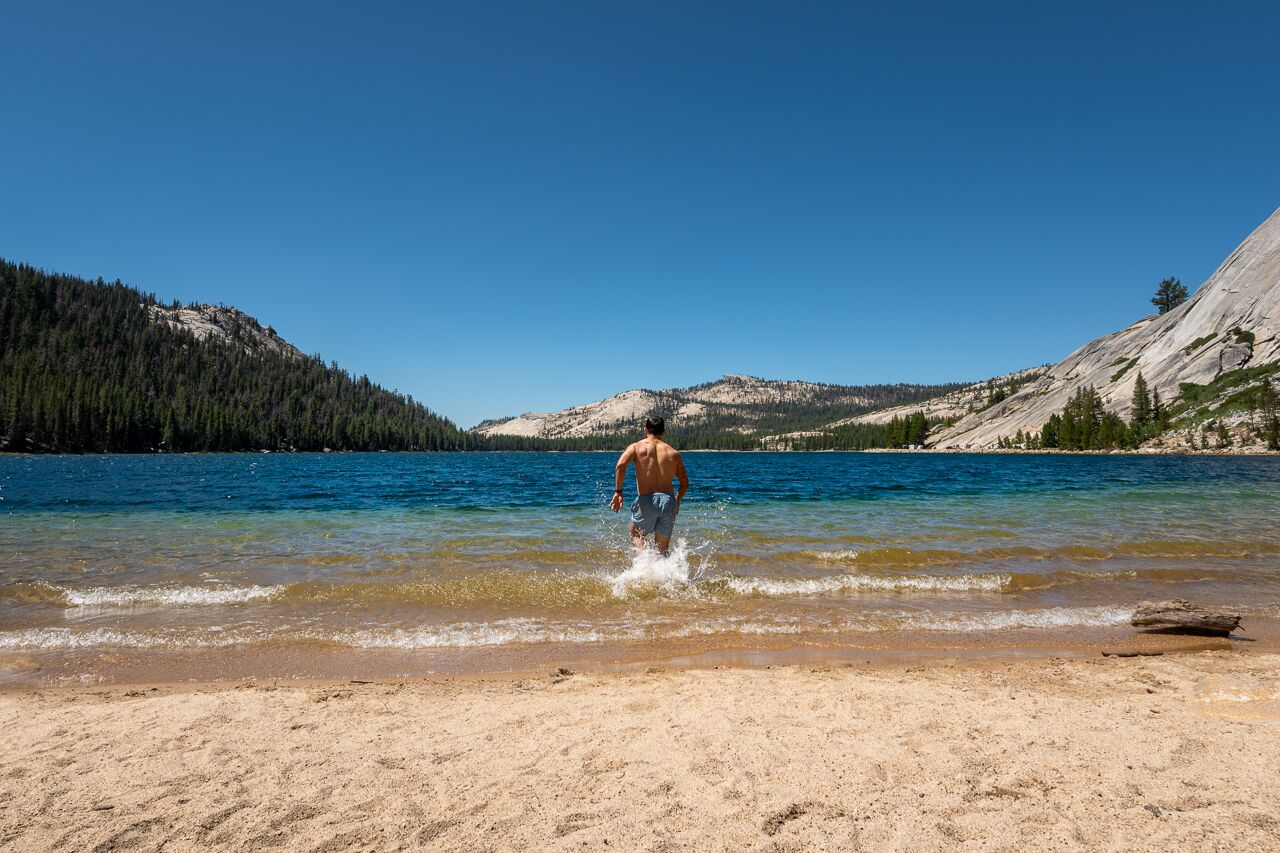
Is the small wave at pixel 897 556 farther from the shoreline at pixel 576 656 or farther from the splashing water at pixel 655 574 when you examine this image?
the shoreline at pixel 576 656

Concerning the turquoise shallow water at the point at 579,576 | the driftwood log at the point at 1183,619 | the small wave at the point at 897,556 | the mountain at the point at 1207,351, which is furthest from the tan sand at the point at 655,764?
the mountain at the point at 1207,351

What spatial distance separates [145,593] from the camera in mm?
11148

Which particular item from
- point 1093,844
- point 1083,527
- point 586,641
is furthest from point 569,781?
point 1083,527

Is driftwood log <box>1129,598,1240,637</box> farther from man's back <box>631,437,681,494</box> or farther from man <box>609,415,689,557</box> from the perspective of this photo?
man's back <box>631,437,681,494</box>

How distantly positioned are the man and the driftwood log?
8.43 metres

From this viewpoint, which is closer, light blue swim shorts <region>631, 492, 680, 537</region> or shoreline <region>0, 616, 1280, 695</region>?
shoreline <region>0, 616, 1280, 695</region>

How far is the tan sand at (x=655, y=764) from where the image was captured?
3789mm

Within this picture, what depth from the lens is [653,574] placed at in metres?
12.5

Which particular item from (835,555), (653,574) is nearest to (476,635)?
(653,574)

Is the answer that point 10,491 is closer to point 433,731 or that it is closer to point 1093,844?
point 433,731

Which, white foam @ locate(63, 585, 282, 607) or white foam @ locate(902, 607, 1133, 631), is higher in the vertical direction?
white foam @ locate(63, 585, 282, 607)

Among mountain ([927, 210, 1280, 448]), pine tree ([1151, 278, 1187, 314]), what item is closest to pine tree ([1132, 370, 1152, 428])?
mountain ([927, 210, 1280, 448])

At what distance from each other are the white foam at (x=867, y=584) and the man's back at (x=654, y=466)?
2.63 metres

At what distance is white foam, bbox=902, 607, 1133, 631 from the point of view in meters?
9.65
